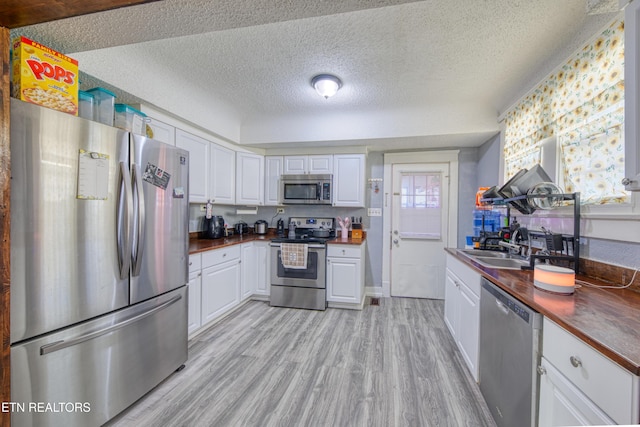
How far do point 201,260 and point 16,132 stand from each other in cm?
157

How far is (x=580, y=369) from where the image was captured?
0.83 metres

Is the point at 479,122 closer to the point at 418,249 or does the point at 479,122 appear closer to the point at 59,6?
the point at 418,249

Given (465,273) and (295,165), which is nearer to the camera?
(465,273)

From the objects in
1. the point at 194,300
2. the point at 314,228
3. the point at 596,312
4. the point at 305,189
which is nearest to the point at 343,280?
the point at 314,228

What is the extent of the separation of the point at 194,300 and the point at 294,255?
122cm

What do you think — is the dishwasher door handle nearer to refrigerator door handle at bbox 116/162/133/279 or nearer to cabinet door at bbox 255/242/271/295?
refrigerator door handle at bbox 116/162/133/279

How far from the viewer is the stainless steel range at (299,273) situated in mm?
3121

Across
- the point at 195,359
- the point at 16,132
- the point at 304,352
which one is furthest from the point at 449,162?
the point at 16,132

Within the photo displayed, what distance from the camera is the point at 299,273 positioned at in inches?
125

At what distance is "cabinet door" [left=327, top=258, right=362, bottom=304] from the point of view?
312cm

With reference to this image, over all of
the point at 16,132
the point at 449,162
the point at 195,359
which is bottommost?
the point at 195,359

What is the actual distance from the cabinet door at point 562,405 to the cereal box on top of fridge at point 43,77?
100 inches

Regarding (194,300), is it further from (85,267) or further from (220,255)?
(85,267)

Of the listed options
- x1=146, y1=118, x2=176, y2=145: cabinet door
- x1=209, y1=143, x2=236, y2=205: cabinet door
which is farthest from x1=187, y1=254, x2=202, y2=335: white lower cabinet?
x1=146, y1=118, x2=176, y2=145: cabinet door
